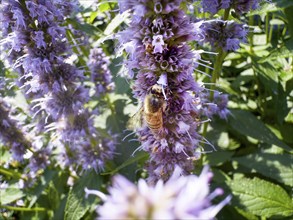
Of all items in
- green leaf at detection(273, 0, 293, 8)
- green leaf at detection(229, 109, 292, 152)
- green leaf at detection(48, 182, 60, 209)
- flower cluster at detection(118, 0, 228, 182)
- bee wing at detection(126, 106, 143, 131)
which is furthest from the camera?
green leaf at detection(48, 182, 60, 209)

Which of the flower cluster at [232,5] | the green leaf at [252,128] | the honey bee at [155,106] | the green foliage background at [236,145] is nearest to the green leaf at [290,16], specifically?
the green foliage background at [236,145]

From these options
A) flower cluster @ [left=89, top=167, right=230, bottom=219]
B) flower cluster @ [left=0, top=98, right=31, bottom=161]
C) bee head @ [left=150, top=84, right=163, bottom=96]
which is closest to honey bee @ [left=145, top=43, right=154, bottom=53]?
bee head @ [left=150, top=84, right=163, bottom=96]

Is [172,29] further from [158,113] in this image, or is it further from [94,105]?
[94,105]

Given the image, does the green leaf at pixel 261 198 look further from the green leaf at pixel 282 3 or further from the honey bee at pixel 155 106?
the green leaf at pixel 282 3

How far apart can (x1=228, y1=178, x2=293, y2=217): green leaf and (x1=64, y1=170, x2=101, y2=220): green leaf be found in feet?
4.21

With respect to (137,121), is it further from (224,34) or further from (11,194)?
(11,194)

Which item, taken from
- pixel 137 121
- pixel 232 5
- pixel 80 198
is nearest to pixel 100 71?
pixel 80 198

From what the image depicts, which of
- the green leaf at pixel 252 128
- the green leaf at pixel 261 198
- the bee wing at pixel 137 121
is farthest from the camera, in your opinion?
the green leaf at pixel 252 128

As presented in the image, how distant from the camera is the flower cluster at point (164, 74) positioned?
1.91m

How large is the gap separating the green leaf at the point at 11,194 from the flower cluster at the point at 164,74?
220 cm

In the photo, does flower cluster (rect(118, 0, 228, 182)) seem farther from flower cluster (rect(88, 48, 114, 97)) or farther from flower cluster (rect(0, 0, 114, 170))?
flower cluster (rect(88, 48, 114, 97))

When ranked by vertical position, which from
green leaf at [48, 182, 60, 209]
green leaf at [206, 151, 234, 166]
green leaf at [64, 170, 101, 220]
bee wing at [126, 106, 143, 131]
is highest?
bee wing at [126, 106, 143, 131]

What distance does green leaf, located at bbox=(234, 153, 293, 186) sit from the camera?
130 inches

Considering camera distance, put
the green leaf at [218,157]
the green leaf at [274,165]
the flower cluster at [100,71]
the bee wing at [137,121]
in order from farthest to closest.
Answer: the flower cluster at [100,71] < the green leaf at [218,157] < the green leaf at [274,165] < the bee wing at [137,121]
